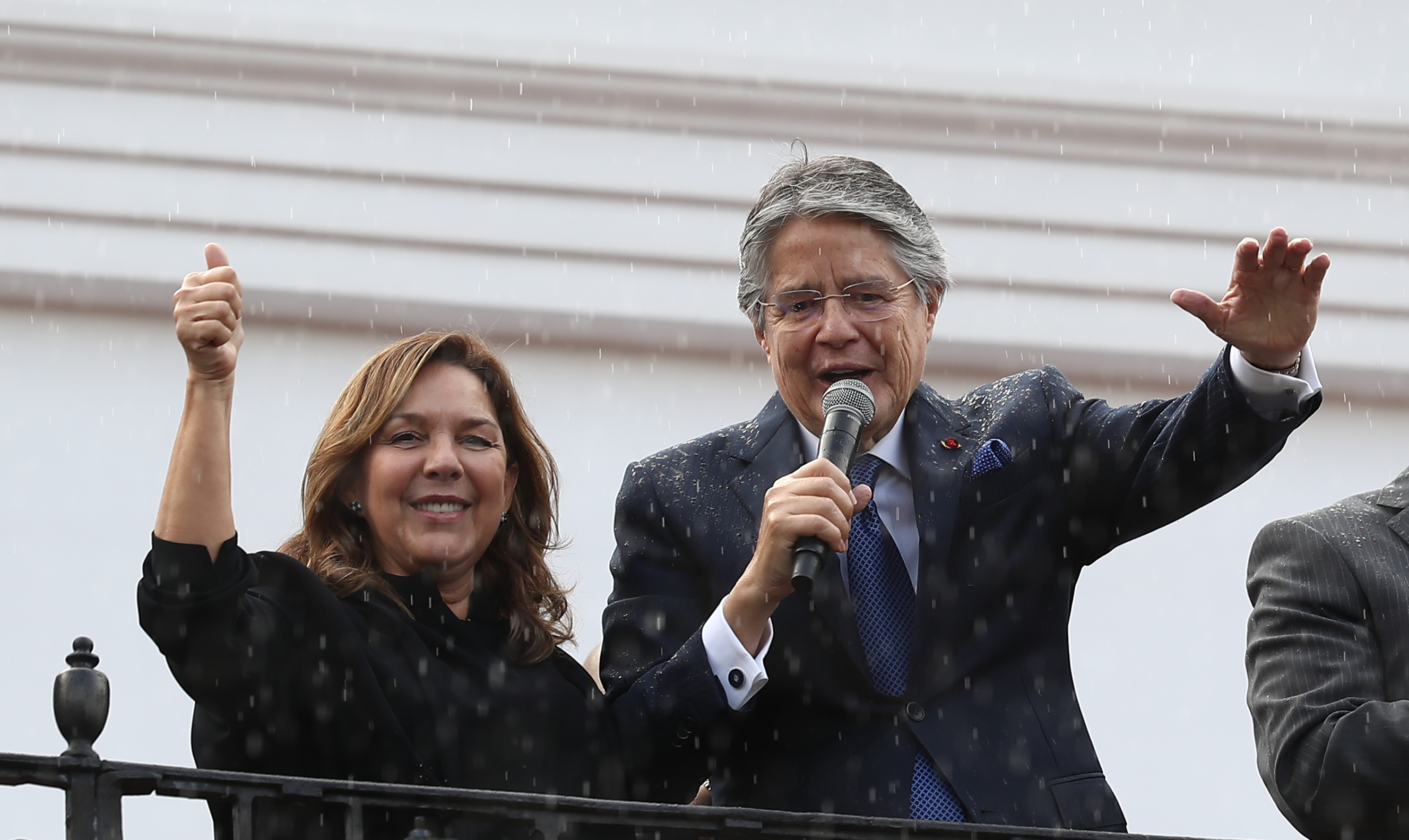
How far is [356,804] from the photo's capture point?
7.73ft

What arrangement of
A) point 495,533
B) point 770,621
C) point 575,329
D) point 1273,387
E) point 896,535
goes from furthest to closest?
1. point 575,329
2. point 495,533
3. point 896,535
4. point 770,621
5. point 1273,387

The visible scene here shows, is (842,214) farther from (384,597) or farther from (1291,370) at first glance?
(384,597)

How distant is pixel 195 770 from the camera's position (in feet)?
7.55

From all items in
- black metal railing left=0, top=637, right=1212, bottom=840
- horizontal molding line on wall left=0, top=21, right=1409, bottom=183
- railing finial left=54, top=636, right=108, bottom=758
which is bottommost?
black metal railing left=0, top=637, right=1212, bottom=840

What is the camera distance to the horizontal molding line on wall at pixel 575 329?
19.4ft

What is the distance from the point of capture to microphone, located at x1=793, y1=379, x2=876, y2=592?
8.66ft

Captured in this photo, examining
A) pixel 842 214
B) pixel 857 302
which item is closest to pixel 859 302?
pixel 857 302

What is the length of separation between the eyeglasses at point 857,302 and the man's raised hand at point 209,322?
3.23 ft

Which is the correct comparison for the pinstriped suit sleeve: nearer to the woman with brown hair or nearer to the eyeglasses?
the eyeglasses

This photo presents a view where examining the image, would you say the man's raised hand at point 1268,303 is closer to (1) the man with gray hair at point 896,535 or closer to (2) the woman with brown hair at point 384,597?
(1) the man with gray hair at point 896,535

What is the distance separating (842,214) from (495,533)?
2.81 feet

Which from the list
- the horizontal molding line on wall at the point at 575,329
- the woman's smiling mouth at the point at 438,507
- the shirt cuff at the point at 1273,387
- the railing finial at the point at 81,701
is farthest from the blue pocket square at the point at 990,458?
the horizontal molding line on wall at the point at 575,329

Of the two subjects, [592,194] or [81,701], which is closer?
[81,701]

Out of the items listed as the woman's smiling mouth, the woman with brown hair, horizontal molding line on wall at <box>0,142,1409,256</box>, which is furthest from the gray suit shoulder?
horizontal molding line on wall at <box>0,142,1409,256</box>
